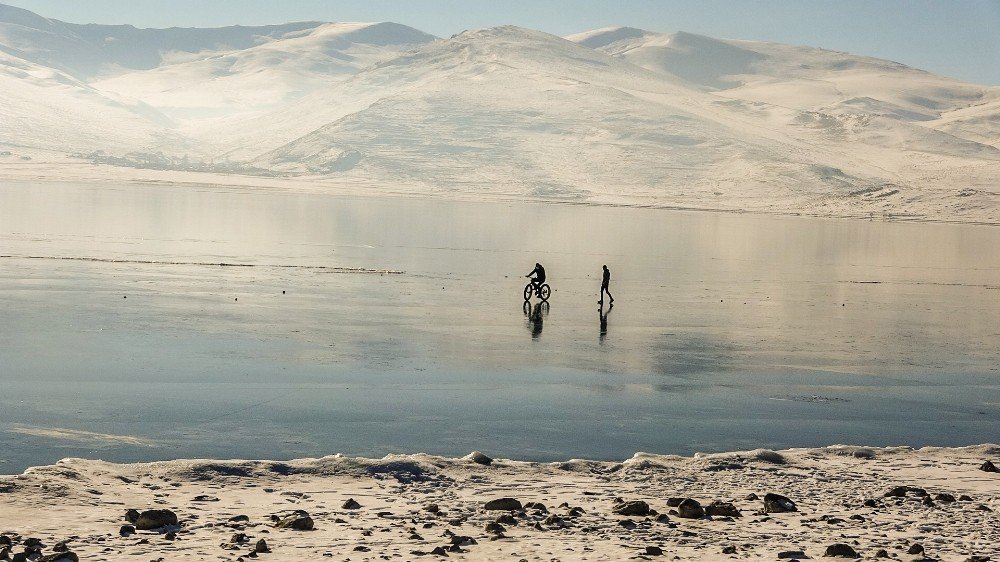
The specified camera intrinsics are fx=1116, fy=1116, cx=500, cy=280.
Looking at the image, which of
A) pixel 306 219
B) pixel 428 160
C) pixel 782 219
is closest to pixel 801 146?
pixel 428 160

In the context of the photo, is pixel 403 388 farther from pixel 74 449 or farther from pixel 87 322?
pixel 87 322

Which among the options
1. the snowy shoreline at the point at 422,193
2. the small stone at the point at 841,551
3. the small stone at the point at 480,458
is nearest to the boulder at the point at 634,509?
the small stone at the point at 841,551

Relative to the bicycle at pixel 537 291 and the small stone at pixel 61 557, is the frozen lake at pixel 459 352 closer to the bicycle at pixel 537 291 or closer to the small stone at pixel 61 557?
the bicycle at pixel 537 291

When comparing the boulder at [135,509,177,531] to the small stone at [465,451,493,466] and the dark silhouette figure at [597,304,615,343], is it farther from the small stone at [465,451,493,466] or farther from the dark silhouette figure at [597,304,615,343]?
the dark silhouette figure at [597,304,615,343]

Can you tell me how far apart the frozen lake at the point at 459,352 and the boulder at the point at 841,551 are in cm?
479

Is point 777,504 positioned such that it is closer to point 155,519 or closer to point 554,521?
point 554,521

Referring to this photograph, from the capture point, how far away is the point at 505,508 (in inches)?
496

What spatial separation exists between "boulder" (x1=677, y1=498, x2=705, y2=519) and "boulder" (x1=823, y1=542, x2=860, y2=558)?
5.59ft

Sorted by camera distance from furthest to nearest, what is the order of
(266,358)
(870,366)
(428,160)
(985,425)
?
1. (428,160)
2. (870,366)
3. (266,358)
4. (985,425)

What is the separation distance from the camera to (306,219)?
7512 cm

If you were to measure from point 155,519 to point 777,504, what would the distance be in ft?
22.7

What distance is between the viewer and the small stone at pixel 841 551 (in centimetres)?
1118

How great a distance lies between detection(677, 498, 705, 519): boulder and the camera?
1257cm

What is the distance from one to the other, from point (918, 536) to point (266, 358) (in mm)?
13546
